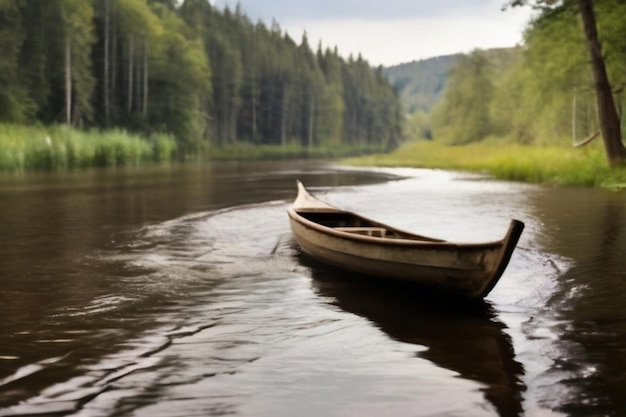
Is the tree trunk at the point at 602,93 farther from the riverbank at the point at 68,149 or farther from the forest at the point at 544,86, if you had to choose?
the riverbank at the point at 68,149

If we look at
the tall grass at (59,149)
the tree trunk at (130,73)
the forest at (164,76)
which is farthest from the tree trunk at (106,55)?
the tall grass at (59,149)

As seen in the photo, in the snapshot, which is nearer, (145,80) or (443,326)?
(443,326)

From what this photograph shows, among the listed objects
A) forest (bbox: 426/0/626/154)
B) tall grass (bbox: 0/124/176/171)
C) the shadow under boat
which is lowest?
the shadow under boat

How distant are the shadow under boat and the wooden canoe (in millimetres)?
219

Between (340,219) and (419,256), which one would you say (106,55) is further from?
(419,256)

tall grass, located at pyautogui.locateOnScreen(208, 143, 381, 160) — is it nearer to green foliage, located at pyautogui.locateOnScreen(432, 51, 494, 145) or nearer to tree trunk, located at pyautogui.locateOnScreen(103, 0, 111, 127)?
tree trunk, located at pyautogui.locateOnScreen(103, 0, 111, 127)

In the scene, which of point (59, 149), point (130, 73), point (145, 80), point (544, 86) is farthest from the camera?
point (145, 80)

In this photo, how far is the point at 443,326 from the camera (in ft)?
22.1

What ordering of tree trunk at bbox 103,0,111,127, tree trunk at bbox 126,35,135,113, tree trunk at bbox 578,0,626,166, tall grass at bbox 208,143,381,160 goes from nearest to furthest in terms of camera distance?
tree trunk at bbox 578,0,626,166 → tree trunk at bbox 103,0,111,127 → tree trunk at bbox 126,35,135,113 → tall grass at bbox 208,143,381,160

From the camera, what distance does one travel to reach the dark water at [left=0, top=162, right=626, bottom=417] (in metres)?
4.83

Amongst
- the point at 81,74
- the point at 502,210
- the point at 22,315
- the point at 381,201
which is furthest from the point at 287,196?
the point at 81,74

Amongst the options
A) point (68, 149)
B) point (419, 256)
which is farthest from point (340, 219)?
point (68, 149)

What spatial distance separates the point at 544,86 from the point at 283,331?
2689cm

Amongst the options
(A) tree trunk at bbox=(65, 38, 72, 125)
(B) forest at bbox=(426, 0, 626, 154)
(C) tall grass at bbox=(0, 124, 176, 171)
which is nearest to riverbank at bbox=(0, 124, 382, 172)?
(C) tall grass at bbox=(0, 124, 176, 171)
